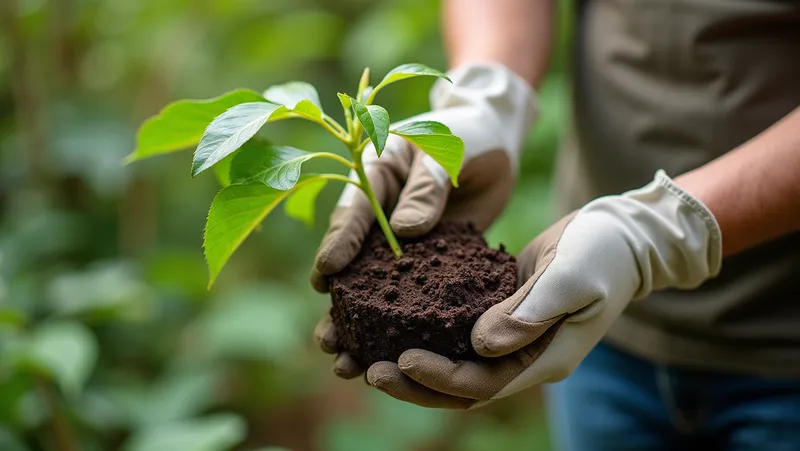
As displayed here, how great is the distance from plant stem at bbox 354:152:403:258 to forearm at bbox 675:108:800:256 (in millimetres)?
321

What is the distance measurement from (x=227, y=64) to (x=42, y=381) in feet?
4.32

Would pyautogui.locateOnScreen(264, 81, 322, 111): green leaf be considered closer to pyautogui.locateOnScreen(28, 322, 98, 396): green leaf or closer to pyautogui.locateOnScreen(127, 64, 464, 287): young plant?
pyautogui.locateOnScreen(127, 64, 464, 287): young plant

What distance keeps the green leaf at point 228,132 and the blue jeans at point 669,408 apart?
2.25 ft

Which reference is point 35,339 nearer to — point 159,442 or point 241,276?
point 159,442

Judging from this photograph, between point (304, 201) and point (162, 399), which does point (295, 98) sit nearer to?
point (304, 201)

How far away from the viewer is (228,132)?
2.12 ft

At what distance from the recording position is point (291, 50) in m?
2.22

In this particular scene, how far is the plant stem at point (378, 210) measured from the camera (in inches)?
30.3

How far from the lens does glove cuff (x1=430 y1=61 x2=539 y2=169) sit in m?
0.95

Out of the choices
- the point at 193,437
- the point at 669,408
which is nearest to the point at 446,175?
the point at 669,408

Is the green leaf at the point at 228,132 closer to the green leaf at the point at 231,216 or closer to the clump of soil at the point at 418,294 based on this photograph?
the green leaf at the point at 231,216

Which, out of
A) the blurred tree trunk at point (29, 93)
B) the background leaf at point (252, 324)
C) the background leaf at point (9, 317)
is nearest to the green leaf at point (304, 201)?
the background leaf at point (9, 317)

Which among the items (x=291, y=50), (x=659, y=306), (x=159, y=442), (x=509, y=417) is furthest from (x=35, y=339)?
(x=509, y=417)

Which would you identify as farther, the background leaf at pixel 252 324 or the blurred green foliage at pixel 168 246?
the background leaf at pixel 252 324
